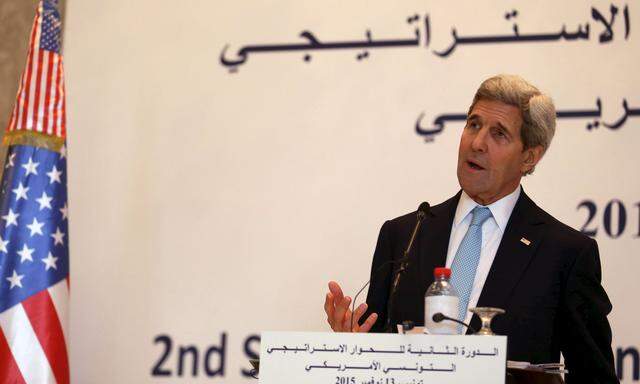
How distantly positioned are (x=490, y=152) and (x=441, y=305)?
0.97 meters

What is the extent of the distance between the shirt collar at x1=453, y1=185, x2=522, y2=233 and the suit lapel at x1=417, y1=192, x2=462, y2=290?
3 centimetres

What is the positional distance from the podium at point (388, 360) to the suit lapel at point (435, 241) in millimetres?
866

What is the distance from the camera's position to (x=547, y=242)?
9.86 feet

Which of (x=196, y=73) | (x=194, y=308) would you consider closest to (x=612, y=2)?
(x=196, y=73)

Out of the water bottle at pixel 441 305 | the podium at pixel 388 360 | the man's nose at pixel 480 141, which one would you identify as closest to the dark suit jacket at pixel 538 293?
the man's nose at pixel 480 141

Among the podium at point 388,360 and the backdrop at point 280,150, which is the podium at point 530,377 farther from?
the backdrop at point 280,150

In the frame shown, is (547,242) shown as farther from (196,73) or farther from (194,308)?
(196,73)

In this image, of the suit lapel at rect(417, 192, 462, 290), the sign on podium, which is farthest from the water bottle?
the suit lapel at rect(417, 192, 462, 290)

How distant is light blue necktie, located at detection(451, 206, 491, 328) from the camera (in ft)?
9.77

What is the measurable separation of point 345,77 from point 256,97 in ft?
1.51

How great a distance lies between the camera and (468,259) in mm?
3043

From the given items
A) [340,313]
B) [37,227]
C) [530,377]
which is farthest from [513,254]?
[37,227]

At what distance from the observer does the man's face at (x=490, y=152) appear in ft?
10.2

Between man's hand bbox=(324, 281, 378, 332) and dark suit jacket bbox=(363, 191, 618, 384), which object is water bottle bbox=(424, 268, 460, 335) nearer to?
man's hand bbox=(324, 281, 378, 332)
